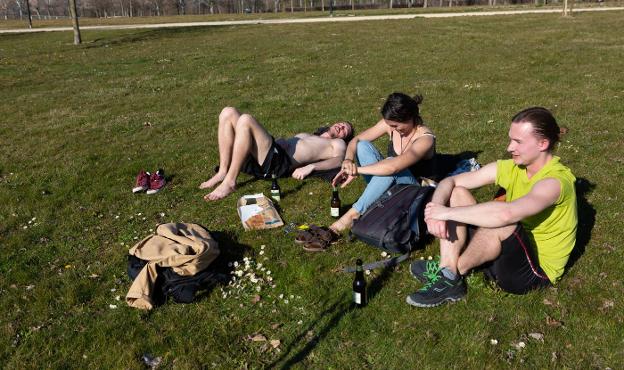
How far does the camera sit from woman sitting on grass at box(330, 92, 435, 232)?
6594mm

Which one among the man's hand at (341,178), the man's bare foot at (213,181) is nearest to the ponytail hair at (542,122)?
the man's hand at (341,178)

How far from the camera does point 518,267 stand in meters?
5.21

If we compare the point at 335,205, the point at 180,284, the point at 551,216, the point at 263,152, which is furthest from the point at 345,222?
the point at 551,216

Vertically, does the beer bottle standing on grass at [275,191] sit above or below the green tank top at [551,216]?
below

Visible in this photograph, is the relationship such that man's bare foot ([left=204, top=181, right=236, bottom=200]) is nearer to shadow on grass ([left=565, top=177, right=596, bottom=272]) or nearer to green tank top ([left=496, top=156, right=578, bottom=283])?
green tank top ([left=496, top=156, right=578, bottom=283])

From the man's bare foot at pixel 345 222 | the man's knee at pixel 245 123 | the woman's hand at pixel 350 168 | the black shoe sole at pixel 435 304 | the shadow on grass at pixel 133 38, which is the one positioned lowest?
the black shoe sole at pixel 435 304

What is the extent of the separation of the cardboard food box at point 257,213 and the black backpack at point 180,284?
1.56 meters

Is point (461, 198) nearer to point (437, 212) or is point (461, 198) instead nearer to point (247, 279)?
point (437, 212)

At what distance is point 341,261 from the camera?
6395 mm

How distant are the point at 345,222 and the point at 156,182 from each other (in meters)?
4.07

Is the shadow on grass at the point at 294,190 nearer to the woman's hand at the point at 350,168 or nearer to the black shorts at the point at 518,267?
the woman's hand at the point at 350,168

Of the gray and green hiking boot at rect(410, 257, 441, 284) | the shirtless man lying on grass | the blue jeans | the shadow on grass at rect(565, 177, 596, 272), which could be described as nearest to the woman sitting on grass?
the blue jeans

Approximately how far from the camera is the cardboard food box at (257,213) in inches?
291

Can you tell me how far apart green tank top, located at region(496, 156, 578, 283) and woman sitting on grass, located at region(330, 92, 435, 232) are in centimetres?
139
